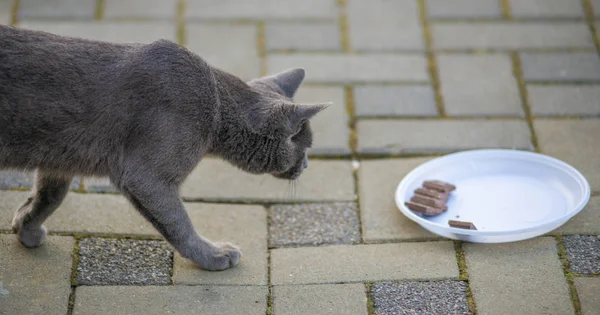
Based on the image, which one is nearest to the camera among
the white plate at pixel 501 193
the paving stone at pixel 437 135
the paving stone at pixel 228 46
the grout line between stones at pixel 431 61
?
the white plate at pixel 501 193

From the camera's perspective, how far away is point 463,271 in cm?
302

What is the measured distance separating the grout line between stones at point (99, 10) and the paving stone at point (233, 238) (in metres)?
1.55

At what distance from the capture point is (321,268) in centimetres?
308

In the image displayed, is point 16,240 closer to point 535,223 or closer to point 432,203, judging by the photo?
point 432,203

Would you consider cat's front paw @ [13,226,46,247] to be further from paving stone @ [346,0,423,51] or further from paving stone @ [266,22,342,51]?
paving stone @ [346,0,423,51]

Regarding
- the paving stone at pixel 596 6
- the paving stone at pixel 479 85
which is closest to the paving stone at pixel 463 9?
the paving stone at pixel 479 85

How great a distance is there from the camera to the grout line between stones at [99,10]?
4529 millimetres

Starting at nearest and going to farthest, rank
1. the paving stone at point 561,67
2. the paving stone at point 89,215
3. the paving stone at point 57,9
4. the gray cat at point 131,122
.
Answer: the gray cat at point 131,122, the paving stone at point 89,215, the paving stone at point 561,67, the paving stone at point 57,9

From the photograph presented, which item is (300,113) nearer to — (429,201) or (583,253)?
(429,201)

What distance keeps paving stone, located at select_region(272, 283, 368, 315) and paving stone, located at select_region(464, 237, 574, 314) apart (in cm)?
40

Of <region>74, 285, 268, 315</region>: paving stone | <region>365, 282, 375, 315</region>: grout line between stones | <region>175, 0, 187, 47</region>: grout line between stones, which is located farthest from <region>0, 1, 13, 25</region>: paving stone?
<region>365, 282, 375, 315</region>: grout line between stones

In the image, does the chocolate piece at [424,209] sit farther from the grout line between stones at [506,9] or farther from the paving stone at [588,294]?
the grout line between stones at [506,9]

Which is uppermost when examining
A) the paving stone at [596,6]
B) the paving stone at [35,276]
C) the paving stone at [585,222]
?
the paving stone at [596,6]

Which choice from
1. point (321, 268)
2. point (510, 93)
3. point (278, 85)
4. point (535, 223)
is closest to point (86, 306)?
point (321, 268)
